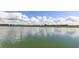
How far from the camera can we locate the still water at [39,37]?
1571 millimetres

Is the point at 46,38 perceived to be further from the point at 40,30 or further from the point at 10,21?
the point at 10,21

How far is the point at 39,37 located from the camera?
1.59 metres

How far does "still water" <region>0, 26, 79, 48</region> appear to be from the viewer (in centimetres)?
157
